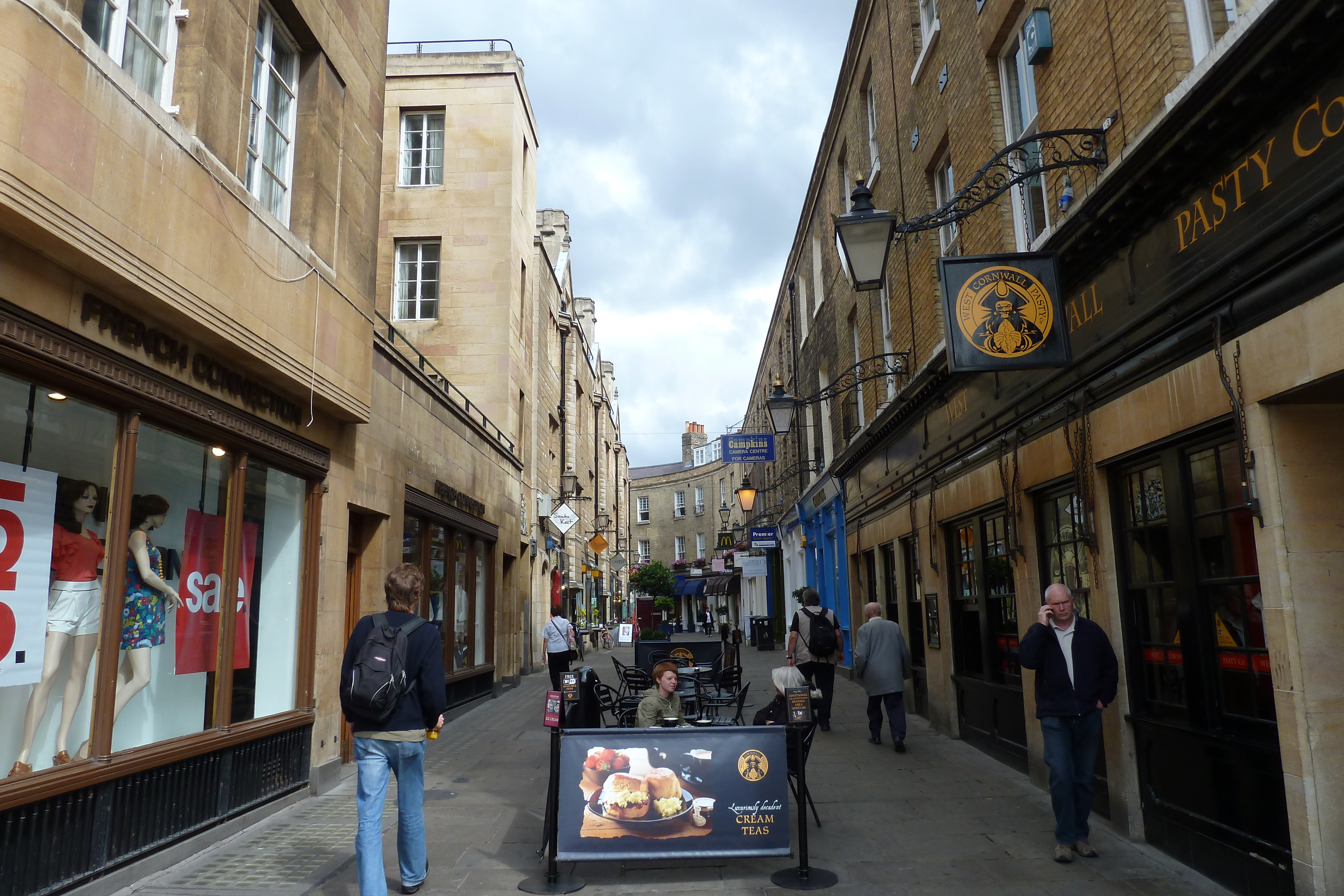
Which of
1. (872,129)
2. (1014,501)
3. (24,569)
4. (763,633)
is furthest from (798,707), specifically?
(763,633)

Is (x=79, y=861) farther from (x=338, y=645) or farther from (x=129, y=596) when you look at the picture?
(x=338, y=645)

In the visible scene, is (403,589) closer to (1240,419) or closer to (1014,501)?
(1240,419)

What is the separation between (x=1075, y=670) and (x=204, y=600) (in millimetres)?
6394

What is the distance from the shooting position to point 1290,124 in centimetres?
459

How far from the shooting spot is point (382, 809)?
5.11 meters

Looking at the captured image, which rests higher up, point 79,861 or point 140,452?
point 140,452

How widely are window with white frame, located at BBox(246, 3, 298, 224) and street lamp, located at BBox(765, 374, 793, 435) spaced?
27.5ft

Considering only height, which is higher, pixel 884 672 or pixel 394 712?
pixel 394 712

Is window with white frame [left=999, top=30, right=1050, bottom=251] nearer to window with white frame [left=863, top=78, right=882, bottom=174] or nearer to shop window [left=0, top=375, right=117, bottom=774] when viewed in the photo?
window with white frame [left=863, top=78, right=882, bottom=174]

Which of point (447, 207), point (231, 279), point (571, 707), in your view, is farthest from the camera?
point (447, 207)

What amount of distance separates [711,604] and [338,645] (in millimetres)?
47288

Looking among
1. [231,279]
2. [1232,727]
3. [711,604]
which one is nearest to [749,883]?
[1232,727]

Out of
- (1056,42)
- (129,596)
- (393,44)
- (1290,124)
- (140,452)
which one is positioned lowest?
(129,596)

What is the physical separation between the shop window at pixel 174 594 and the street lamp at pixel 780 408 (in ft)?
30.4
